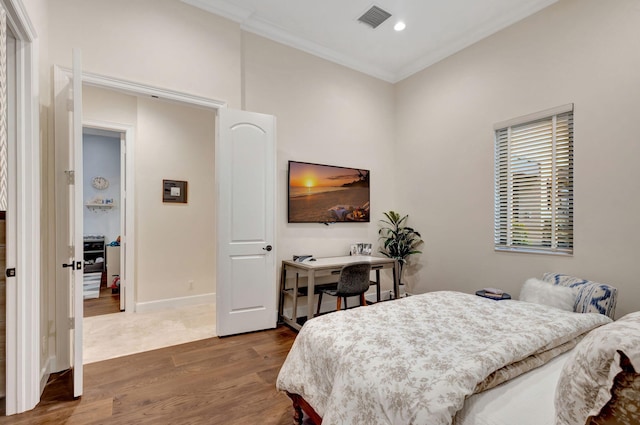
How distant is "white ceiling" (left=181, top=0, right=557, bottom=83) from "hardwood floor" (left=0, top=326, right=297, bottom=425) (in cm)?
347

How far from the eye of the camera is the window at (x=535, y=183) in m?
3.13

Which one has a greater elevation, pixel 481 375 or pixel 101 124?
pixel 101 124

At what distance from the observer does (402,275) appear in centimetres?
477

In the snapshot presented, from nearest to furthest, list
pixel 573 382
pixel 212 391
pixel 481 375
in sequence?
1. pixel 573 382
2. pixel 481 375
3. pixel 212 391

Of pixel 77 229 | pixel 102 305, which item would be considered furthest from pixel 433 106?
pixel 102 305

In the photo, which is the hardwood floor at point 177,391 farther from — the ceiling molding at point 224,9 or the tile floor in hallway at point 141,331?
the ceiling molding at point 224,9

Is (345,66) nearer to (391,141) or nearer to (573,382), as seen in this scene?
(391,141)

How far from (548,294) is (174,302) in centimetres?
438

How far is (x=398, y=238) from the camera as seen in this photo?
181 inches

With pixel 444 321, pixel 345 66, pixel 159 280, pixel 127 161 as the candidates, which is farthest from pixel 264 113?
pixel 444 321

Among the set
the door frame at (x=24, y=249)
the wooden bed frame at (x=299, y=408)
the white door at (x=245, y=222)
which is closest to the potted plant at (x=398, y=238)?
the white door at (x=245, y=222)

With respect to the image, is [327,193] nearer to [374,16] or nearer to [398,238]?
[398,238]

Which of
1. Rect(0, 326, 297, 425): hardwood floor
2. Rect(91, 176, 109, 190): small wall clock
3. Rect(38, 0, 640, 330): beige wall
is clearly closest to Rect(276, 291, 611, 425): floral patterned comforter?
Rect(0, 326, 297, 425): hardwood floor

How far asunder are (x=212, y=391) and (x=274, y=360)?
62 centimetres
